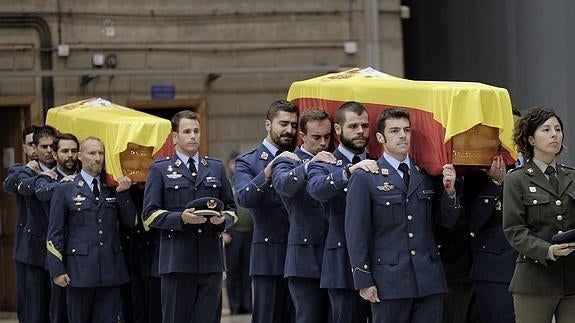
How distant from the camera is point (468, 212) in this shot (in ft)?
27.2

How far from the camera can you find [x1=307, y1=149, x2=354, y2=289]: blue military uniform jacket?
7848 millimetres

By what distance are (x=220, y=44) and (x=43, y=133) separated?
13.2 feet

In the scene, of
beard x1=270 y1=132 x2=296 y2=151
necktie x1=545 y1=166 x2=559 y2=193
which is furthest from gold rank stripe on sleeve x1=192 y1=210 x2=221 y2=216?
necktie x1=545 y1=166 x2=559 y2=193

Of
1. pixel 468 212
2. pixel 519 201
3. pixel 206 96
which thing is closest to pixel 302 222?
pixel 468 212

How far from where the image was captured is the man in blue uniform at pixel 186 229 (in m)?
9.22

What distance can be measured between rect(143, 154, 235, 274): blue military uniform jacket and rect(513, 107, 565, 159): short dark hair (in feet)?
8.38

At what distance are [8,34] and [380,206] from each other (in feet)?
24.6

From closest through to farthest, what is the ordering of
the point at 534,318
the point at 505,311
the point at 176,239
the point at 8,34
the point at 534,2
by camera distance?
the point at 534,318 < the point at 505,311 < the point at 176,239 < the point at 534,2 < the point at 8,34

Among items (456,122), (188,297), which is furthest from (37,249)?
(456,122)

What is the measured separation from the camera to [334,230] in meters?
8.02

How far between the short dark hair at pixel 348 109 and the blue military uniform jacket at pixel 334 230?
0.22m

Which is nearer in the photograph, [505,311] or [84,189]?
[505,311]

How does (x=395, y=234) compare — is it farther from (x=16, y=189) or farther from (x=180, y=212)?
(x=16, y=189)

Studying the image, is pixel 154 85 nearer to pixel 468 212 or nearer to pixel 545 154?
pixel 468 212
